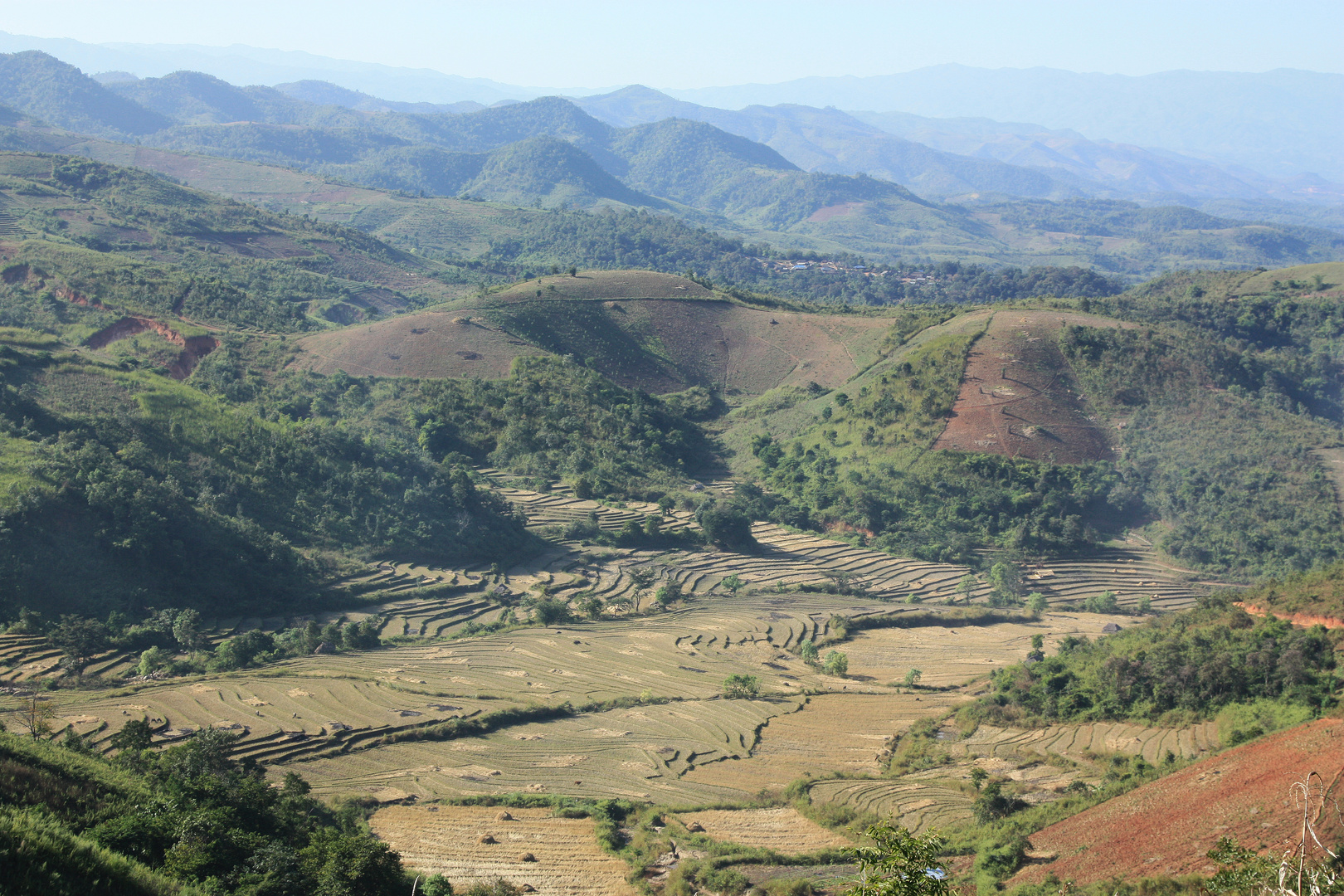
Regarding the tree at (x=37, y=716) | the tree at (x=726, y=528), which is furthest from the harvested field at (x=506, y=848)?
the tree at (x=726, y=528)

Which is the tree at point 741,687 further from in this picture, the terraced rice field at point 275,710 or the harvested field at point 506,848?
the harvested field at point 506,848


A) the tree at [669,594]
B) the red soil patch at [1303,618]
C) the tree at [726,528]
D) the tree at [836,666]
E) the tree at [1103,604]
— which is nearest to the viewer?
the red soil patch at [1303,618]

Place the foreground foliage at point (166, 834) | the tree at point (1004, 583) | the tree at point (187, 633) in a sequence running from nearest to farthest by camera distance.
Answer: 1. the foreground foliage at point (166, 834)
2. the tree at point (187, 633)
3. the tree at point (1004, 583)

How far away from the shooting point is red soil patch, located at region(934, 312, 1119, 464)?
5778 centimetres

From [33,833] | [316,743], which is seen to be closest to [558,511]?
[316,743]

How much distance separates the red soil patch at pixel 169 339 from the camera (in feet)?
199

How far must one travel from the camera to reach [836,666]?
36469 mm

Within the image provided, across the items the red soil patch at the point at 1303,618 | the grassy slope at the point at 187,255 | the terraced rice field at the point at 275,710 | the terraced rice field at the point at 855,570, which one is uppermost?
the grassy slope at the point at 187,255

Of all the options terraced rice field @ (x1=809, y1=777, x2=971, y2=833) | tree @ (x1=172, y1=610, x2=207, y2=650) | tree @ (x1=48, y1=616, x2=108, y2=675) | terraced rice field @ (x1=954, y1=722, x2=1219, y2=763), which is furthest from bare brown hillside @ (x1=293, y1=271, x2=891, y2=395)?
terraced rice field @ (x1=809, y1=777, x2=971, y2=833)

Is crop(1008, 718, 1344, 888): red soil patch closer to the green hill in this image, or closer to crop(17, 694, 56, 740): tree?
crop(17, 694, 56, 740): tree

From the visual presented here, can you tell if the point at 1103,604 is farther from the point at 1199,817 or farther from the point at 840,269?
the point at 840,269

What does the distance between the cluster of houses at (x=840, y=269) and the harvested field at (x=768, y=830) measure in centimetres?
12338

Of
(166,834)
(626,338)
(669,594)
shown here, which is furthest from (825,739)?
(626,338)

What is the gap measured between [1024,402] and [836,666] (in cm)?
3144
